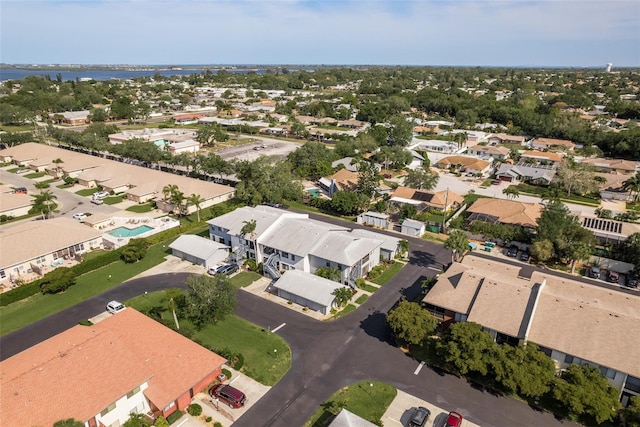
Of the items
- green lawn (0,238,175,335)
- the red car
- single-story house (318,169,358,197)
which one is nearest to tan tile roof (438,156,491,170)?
single-story house (318,169,358,197)

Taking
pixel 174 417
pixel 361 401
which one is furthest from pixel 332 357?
pixel 174 417

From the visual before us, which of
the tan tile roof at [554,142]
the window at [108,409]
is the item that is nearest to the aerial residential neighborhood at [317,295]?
the window at [108,409]

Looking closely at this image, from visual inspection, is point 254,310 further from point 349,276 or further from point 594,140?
point 594,140

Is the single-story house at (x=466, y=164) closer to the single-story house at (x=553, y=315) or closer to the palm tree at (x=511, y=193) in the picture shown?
the palm tree at (x=511, y=193)

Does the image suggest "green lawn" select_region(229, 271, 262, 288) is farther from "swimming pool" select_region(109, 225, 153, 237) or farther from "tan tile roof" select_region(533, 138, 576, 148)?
"tan tile roof" select_region(533, 138, 576, 148)

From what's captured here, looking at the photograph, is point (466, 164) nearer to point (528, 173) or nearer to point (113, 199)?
point (528, 173)

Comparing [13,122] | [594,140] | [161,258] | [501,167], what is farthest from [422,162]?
[13,122]
